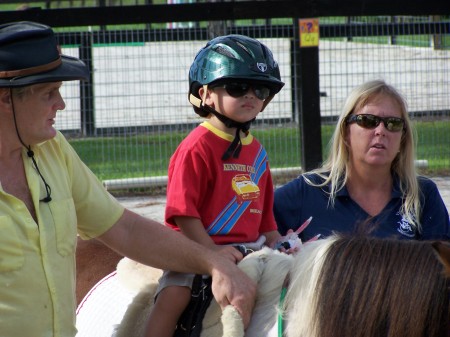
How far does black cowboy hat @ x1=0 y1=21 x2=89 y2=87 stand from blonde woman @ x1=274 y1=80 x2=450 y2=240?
148cm

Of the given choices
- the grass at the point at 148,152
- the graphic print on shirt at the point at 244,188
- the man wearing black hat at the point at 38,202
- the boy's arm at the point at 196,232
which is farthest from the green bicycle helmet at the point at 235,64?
the grass at the point at 148,152

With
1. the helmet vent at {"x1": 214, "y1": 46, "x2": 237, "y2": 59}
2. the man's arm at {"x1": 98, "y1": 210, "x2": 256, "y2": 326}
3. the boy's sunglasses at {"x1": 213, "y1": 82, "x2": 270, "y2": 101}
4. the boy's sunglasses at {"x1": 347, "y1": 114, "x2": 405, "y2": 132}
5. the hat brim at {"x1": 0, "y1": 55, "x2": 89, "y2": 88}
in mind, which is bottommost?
the man's arm at {"x1": 98, "y1": 210, "x2": 256, "y2": 326}

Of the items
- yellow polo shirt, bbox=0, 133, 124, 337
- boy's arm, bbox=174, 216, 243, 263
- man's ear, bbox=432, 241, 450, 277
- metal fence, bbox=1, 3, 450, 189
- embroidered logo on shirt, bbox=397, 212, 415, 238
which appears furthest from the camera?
metal fence, bbox=1, 3, 450, 189

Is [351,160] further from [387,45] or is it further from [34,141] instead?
[387,45]

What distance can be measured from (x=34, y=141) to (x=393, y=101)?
5.94 ft

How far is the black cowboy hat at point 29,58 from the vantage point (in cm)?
242

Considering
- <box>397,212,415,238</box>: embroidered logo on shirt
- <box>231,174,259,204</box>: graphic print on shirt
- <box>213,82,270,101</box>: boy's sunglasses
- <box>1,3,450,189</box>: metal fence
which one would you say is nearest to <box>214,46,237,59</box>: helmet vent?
<box>213,82,270,101</box>: boy's sunglasses

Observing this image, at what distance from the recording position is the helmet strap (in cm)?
308

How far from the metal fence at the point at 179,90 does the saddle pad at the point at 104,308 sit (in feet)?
18.1

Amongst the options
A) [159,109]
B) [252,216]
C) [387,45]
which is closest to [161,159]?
[159,109]

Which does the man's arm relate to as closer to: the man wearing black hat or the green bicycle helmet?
the man wearing black hat

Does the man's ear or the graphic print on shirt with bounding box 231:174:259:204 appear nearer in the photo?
the man's ear

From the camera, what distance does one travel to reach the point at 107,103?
9.42 m

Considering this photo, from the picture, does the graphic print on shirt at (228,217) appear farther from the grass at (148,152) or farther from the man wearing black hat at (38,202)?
the grass at (148,152)
